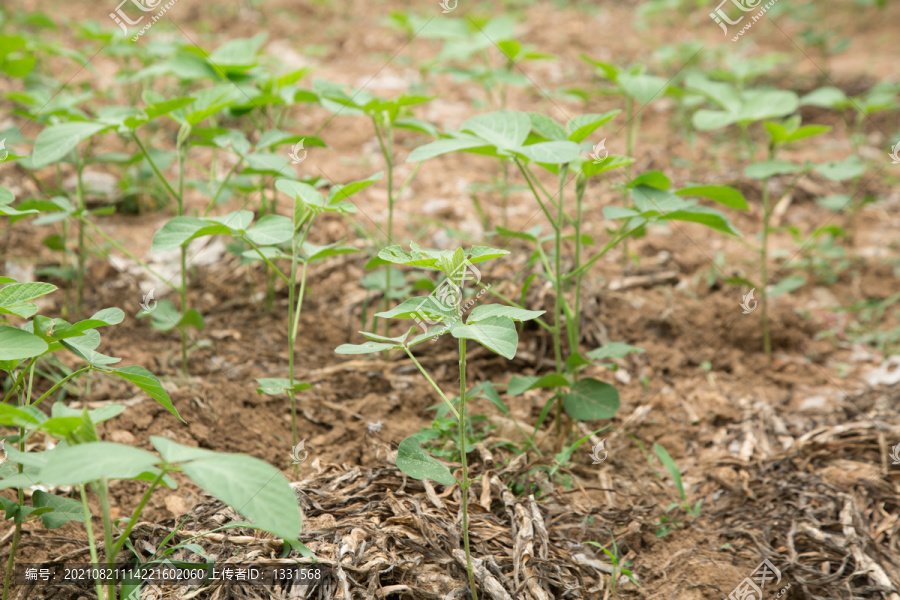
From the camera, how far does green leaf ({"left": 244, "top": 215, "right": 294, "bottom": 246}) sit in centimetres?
121

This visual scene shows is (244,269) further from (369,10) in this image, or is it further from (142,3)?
(369,10)

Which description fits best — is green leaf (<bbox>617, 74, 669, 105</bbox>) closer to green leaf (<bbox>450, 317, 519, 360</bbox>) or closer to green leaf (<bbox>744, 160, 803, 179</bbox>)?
green leaf (<bbox>744, 160, 803, 179</bbox>)

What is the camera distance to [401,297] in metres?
1.87

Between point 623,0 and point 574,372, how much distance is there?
210 inches

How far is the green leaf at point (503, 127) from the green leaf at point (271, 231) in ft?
1.47

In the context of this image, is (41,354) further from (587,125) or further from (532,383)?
(587,125)

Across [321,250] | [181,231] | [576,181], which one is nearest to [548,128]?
[576,181]

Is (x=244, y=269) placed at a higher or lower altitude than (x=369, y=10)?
lower

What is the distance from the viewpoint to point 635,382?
1.91m

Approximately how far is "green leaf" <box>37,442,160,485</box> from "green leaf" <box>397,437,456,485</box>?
433 millimetres

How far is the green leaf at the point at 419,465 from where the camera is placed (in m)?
1.02

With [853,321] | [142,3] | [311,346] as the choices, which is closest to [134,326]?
[311,346]

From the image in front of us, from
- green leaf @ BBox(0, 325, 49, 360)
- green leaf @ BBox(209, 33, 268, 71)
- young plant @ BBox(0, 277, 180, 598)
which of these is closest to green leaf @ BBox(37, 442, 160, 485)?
young plant @ BBox(0, 277, 180, 598)

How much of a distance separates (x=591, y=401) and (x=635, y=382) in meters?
0.50
